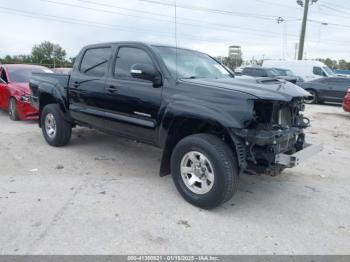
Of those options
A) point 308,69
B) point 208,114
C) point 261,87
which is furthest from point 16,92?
point 308,69

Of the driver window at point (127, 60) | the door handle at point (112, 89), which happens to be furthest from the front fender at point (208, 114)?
the door handle at point (112, 89)

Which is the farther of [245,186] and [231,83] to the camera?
[245,186]

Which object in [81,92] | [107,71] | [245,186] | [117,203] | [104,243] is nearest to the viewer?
[104,243]

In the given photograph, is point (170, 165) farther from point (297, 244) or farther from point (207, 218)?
point (297, 244)

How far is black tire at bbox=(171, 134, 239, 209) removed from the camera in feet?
12.6

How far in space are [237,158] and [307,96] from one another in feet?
4.33

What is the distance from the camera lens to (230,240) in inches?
136

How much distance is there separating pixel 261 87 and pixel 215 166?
1.05m

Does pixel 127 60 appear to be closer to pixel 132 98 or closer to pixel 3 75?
pixel 132 98

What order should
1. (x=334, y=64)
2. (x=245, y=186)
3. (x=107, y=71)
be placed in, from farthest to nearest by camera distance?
(x=334, y=64) → (x=107, y=71) → (x=245, y=186)

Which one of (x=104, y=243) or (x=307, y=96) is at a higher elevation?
(x=307, y=96)

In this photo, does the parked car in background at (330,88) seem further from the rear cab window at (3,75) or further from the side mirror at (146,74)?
the side mirror at (146,74)

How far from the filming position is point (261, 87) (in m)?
4.02

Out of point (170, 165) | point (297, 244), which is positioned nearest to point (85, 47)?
point (170, 165)
